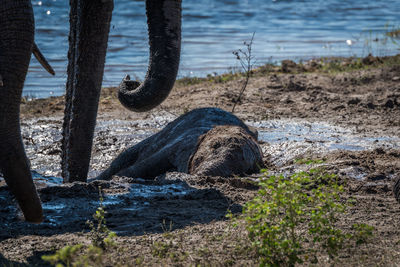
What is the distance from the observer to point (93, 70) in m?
5.16

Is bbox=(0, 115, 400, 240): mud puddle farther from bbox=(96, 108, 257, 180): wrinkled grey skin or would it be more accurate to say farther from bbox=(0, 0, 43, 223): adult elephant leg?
bbox=(0, 0, 43, 223): adult elephant leg

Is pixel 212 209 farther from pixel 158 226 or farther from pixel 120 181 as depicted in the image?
pixel 120 181

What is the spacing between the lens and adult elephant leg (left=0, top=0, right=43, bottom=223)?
10.7ft

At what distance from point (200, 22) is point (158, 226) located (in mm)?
17702

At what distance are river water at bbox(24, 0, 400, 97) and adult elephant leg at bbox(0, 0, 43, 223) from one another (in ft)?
9.09

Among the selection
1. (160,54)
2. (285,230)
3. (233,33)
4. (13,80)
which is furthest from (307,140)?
(233,33)

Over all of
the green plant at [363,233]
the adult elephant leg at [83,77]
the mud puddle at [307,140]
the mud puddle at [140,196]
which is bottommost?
the mud puddle at [307,140]

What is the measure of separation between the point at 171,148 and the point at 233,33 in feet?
→ 44.5

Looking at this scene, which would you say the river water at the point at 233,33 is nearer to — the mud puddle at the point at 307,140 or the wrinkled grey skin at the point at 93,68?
the wrinkled grey skin at the point at 93,68

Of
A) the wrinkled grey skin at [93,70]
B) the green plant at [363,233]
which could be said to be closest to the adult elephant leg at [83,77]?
the wrinkled grey skin at [93,70]

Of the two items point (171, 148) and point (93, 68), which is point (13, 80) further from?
point (171, 148)

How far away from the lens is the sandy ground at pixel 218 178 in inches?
151

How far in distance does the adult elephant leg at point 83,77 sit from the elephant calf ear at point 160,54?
397 mm

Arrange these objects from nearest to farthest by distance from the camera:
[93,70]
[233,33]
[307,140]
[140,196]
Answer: [140,196], [93,70], [307,140], [233,33]
